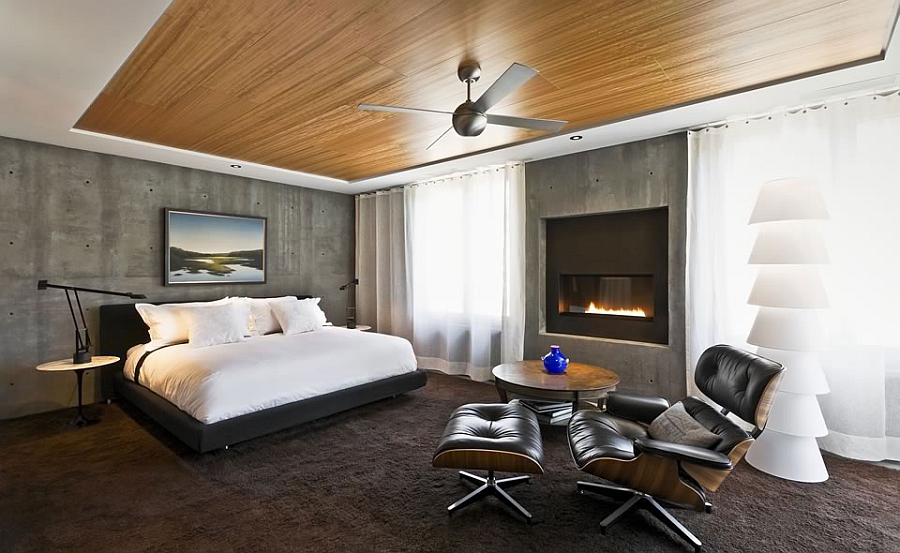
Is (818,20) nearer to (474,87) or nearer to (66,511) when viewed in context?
(474,87)

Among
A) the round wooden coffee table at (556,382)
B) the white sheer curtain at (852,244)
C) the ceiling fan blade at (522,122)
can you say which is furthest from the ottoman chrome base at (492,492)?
the white sheer curtain at (852,244)

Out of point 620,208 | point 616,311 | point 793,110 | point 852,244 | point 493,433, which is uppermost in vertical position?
point 793,110

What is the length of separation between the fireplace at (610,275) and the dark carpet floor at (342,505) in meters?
1.59

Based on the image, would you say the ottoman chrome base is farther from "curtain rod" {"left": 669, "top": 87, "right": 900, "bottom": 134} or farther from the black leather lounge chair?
"curtain rod" {"left": 669, "top": 87, "right": 900, "bottom": 134}

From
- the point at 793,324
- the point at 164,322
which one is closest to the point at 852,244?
the point at 793,324

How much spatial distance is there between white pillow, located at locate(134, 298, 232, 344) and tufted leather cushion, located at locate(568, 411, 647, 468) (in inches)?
153

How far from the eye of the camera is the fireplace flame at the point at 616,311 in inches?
173

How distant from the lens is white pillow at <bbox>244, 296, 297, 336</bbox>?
4.87 meters

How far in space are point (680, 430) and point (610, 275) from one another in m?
2.48

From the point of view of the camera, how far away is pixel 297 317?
16.1ft

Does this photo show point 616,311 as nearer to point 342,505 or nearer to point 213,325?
point 342,505

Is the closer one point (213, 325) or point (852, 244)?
point (852, 244)

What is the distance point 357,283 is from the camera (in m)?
6.68

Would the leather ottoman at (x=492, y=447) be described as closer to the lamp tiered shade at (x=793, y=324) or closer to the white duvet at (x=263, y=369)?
the white duvet at (x=263, y=369)
